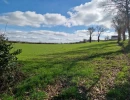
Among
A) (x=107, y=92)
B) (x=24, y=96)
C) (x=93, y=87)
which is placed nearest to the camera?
(x=24, y=96)

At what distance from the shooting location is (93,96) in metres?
8.05

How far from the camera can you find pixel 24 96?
795cm

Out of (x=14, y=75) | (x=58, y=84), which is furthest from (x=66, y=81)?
(x=14, y=75)

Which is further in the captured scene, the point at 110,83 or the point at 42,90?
the point at 110,83

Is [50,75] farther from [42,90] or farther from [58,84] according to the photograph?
[42,90]

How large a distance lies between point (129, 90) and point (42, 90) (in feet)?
14.0

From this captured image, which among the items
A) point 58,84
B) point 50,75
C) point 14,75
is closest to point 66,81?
point 58,84

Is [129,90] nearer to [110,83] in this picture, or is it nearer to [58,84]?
[110,83]

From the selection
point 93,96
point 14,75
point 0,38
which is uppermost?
point 0,38

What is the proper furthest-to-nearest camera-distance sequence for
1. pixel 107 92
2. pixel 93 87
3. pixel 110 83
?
pixel 110 83 → pixel 93 87 → pixel 107 92

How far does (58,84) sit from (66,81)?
62 cm

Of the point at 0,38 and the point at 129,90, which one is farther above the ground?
the point at 0,38

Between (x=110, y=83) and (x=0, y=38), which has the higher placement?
(x=0, y=38)

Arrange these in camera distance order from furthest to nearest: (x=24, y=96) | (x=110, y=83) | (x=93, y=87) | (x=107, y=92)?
(x=110, y=83), (x=93, y=87), (x=107, y=92), (x=24, y=96)
